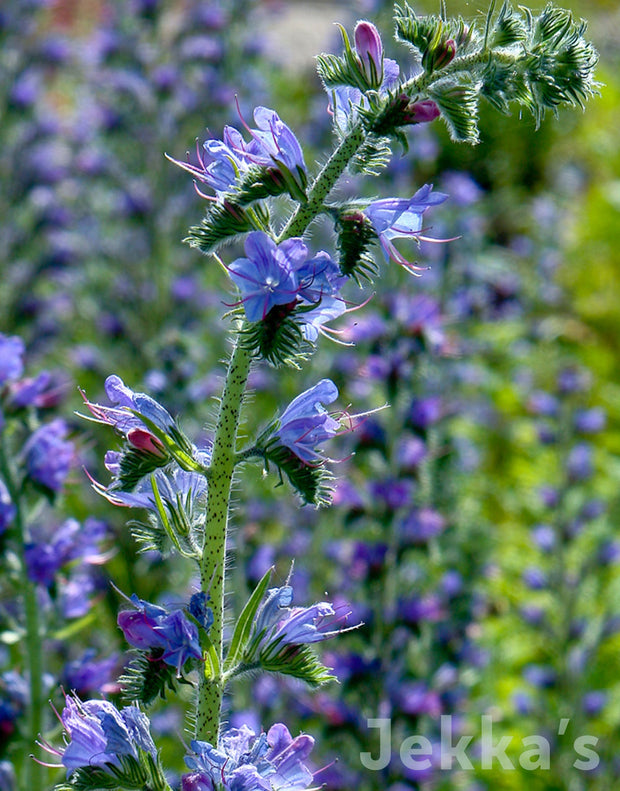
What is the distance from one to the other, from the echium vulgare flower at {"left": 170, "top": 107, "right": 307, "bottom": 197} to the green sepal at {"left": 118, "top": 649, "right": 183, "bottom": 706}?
0.77 m

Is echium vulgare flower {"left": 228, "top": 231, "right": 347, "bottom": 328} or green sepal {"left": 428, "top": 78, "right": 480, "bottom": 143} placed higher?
green sepal {"left": 428, "top": 78, "right": 480, "bottom": 143}

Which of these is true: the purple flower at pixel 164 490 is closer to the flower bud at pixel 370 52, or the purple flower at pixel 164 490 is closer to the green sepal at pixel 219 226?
the green sepal at pixel 219 226

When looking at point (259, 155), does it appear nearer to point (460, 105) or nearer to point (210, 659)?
point (460, 105)

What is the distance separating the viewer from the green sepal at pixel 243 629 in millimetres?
1592

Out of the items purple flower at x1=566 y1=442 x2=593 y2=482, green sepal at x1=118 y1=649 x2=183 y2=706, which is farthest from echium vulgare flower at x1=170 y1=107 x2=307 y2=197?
purple flower at x1=566 y1=442 x2=593 y2=482

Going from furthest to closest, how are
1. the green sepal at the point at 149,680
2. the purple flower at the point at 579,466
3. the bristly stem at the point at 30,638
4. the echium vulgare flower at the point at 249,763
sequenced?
the purple flower at the point at 579,466, the bristly stem at the point at 30,638, the green sepal at the point at 149,680, the echium vulgare flower at the point at 249,763

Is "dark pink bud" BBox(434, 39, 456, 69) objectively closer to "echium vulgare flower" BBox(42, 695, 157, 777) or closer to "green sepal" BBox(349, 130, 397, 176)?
"green sepal" BBox(349, 130, 397, 176)

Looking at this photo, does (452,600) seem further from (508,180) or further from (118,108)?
(508,180)

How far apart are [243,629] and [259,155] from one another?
2.60 ft

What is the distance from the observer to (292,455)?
1638mm

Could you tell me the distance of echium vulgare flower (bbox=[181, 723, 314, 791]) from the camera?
143 cm

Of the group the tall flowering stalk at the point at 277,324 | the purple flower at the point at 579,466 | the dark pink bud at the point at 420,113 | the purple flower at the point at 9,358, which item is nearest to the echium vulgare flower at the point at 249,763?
the tall flowering stalk at the point at 277,324

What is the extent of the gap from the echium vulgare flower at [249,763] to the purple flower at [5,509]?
101 cm

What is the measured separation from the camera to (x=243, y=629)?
5.29 feet
